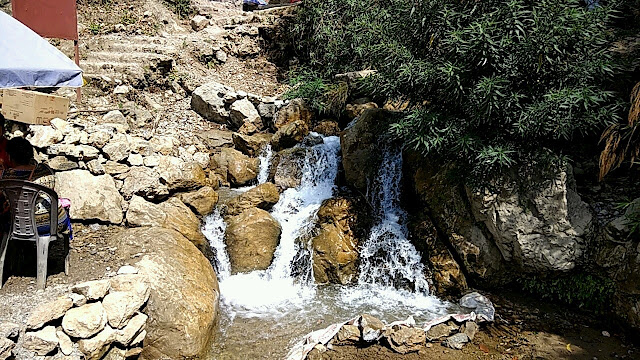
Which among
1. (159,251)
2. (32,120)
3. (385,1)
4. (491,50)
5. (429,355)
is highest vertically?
(385,1)

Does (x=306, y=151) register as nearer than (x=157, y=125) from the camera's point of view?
Yes

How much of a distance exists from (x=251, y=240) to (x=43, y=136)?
3.23 metres

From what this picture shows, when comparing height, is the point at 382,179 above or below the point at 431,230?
above

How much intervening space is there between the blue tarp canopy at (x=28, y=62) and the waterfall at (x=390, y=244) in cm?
434

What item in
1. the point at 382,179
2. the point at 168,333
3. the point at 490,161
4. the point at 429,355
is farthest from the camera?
the point at 382,179

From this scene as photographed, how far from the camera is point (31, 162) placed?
228 inches

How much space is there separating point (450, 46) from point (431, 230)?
Answer: 8.34ft

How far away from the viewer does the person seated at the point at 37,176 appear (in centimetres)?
408

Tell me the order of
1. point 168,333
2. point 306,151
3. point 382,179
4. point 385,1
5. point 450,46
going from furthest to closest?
point 385,1, point 306,151, point 382,179, point 450,46, point 168,333

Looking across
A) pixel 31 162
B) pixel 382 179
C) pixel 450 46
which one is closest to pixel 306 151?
pixel 382 179

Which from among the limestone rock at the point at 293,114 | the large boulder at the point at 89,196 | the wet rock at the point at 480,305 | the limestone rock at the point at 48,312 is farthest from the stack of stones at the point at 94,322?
the limestone rock at the point at 293,114

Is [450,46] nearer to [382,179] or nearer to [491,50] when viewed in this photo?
[491,50]

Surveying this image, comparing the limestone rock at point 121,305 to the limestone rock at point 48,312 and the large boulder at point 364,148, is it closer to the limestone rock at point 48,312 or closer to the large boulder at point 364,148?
the limestone rock at point 48,312

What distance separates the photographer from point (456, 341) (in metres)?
4.75
